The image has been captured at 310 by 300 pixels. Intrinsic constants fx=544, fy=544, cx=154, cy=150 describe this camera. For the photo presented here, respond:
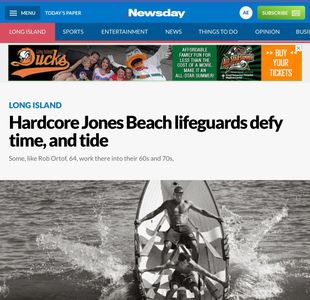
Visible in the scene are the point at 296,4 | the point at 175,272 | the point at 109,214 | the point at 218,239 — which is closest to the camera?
the point at 296,4

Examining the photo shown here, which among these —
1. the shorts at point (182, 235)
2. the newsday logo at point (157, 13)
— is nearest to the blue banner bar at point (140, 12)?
the newsday logo at point (157, 13)

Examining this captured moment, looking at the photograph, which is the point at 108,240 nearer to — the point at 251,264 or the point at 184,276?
the point at 184,276

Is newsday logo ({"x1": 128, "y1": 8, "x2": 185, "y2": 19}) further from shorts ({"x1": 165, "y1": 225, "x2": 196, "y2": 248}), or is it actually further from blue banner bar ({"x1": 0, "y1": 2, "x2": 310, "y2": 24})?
shorts ({"x1": 165, "y1": 225, "x2": 196, "y2": 248})

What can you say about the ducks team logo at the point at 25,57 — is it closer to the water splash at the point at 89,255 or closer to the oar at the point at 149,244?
the oar at the point at 149,244

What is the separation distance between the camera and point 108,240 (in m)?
9.21

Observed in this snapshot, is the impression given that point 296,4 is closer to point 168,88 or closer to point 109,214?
point 168,88

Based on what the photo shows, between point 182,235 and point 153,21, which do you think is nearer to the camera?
point 153,21

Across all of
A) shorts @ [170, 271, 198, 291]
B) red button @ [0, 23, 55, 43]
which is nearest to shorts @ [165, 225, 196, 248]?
shorts @ [170, 271, 198, 291]

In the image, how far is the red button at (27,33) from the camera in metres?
6.05

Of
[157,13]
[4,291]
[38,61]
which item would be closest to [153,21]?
[157,13]

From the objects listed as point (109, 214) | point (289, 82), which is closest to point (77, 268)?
point (109, 214)

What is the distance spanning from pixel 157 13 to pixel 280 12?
1.37 metres

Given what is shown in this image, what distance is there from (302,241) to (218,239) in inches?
74.9

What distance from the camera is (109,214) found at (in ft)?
32.6
